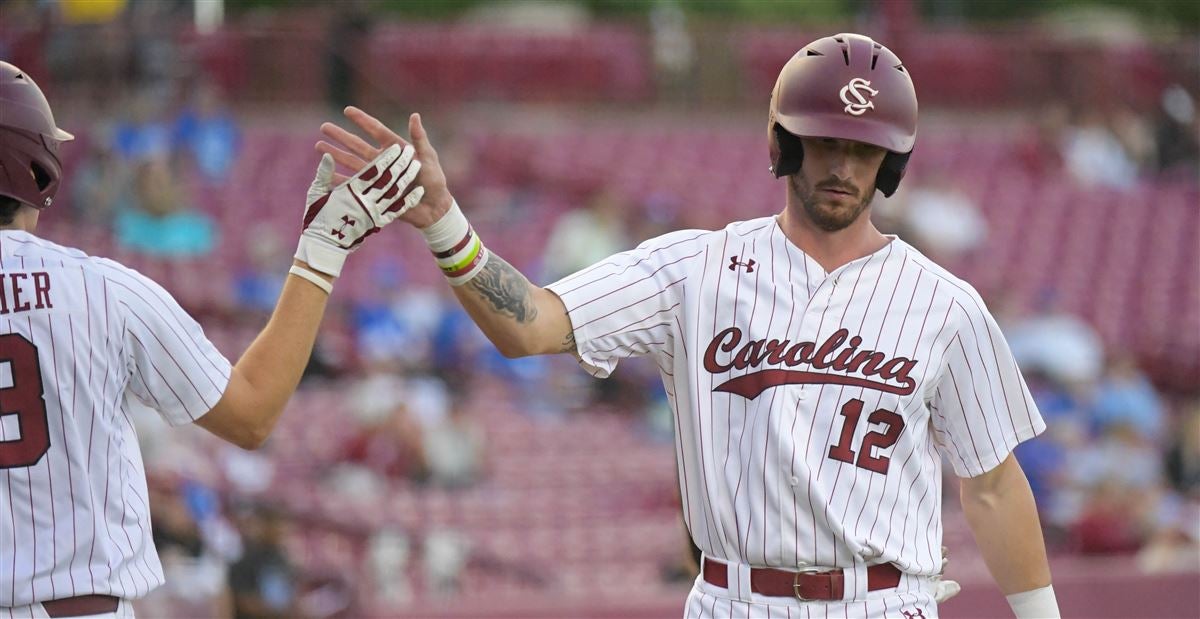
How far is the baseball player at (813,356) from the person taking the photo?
11.0ft

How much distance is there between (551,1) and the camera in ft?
92.7

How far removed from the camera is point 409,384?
31.5ft

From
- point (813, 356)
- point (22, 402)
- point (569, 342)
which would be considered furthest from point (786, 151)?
point (22, 402)

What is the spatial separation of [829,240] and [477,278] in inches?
31.3

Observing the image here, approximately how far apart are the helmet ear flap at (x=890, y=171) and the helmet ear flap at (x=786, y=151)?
180mm

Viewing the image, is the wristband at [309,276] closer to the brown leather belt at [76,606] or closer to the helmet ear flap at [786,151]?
the brown leather belt at [76,606]

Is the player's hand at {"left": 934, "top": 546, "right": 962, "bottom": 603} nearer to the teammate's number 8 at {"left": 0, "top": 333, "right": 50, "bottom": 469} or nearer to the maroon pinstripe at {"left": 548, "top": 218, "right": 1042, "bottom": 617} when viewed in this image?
the maroon pinstripe at {"left": 548, "top": 218, "right": 1042, "bottom": 617}

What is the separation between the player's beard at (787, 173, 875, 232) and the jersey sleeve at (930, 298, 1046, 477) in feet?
1.01

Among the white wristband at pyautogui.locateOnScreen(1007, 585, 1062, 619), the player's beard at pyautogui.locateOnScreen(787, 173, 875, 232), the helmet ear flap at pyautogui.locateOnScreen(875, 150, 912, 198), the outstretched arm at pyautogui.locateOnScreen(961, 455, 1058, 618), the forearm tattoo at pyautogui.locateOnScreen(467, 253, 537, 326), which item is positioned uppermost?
the helmet ear flap at pyautogui.locateOnScreen(875, 150, 912, 198)

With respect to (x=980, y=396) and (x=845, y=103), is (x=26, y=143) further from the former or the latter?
(x=980, y=396)

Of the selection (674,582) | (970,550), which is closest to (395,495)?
(674,582)

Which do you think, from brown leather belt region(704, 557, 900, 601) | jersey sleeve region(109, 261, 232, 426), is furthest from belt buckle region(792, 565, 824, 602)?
jersey sleeve region(109, 261, 232, 426)

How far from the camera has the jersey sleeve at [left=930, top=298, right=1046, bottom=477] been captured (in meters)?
3.50

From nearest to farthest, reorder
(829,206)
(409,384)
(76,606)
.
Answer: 1. (76,606)
2. (829,206)
3. (409,384)
